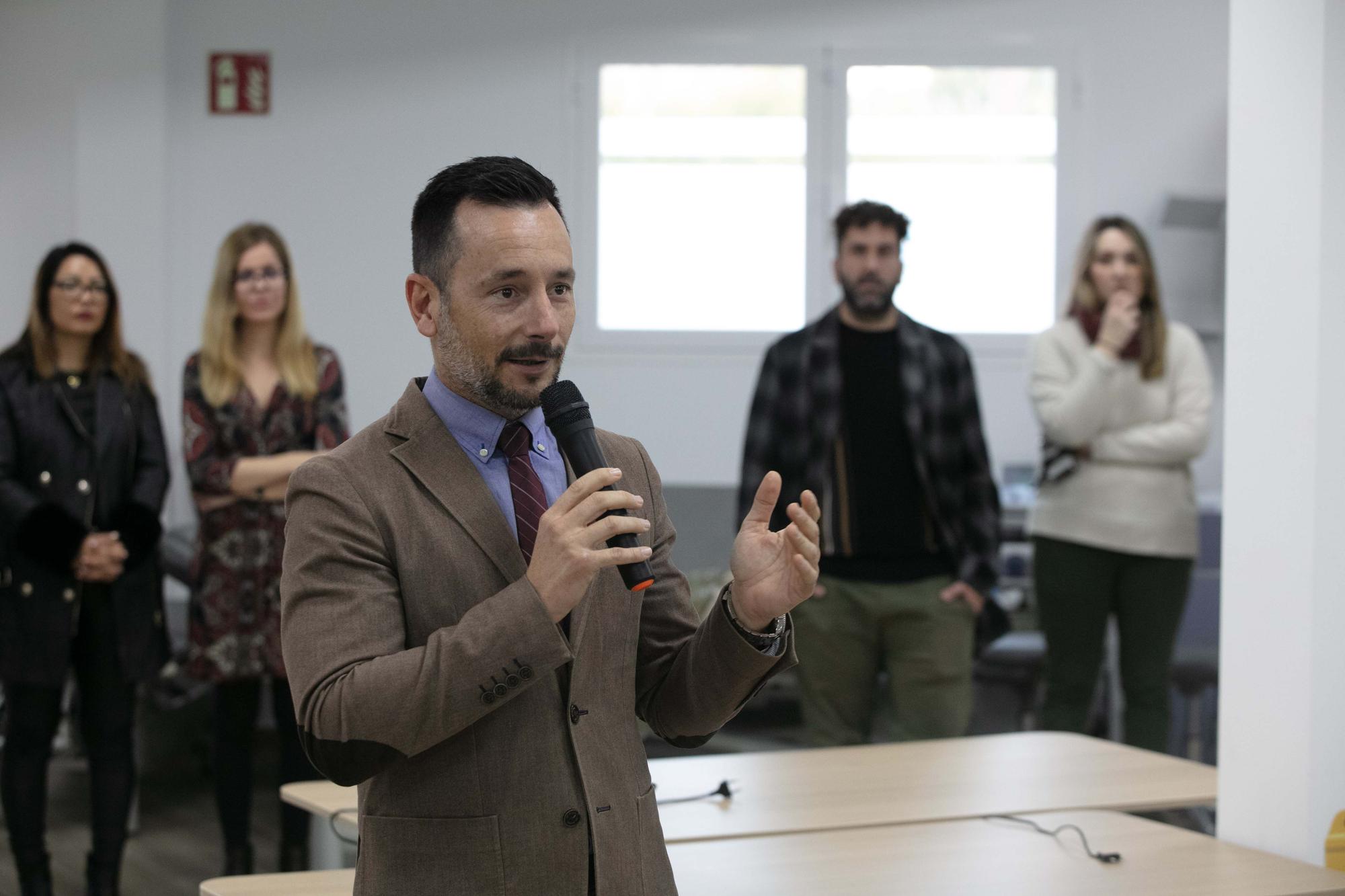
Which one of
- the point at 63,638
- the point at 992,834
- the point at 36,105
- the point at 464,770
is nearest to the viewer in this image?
the point at 464,770

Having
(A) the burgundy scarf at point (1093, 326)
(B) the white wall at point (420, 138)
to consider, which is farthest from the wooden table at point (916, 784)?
(B) the white wall at point (420, 138)

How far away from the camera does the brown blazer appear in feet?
3.94

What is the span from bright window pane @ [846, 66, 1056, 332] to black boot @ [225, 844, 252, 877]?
329 cm

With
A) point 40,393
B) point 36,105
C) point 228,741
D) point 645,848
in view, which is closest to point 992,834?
point 645,848

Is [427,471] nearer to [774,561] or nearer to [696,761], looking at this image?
[774,561]

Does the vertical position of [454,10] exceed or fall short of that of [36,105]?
it exceeds it

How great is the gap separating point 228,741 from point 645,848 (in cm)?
225

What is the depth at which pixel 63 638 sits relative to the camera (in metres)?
3.16

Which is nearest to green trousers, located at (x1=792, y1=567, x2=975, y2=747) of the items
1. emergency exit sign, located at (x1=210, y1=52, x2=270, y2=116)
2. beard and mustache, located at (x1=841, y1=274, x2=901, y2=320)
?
beard and mustache, located at (x1=841, y1=274, x2=901, y2=320)

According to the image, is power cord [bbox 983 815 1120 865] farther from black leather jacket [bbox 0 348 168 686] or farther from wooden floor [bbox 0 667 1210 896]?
black leather jacket [bbox 0 348 168 686]

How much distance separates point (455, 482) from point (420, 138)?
4.42 meters

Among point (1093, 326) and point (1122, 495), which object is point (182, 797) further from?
point (1093, 326)

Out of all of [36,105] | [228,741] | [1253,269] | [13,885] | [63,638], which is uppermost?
[36,105]

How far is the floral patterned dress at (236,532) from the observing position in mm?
3258
